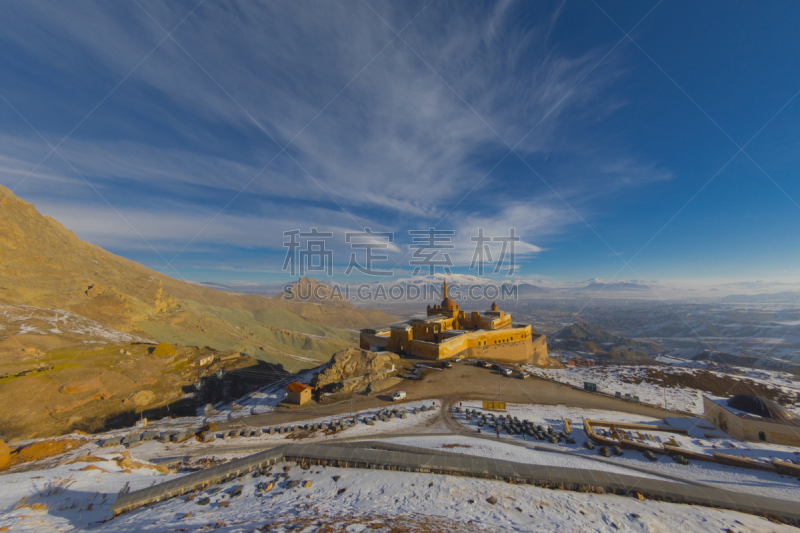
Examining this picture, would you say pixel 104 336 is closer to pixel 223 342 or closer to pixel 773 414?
pixel 223 342

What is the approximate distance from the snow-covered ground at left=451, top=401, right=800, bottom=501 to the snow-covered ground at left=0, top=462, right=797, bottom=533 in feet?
18.9

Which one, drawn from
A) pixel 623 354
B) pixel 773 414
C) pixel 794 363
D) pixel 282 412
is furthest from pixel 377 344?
pixel 794 363

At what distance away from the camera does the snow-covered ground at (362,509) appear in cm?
756

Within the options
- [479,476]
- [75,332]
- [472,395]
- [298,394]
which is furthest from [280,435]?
[75,332]

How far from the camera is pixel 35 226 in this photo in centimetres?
5722

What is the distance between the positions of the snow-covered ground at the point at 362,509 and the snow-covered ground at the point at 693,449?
5.76 metres

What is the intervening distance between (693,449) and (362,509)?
20794 millimetres

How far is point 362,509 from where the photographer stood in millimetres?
8414

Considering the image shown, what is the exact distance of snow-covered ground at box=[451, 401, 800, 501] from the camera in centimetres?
1254

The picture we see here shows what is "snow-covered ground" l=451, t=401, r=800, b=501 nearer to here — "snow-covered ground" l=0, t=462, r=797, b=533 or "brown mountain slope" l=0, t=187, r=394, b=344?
"snow-covered ground" l=0, t=462, r=797, b=533

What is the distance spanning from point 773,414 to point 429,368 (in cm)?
2640

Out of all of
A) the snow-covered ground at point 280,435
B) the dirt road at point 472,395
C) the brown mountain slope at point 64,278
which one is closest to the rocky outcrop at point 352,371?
the dirt road at point 472,395

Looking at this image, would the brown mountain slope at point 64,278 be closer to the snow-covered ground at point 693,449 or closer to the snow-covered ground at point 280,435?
the snow-covered ground at point 280,435

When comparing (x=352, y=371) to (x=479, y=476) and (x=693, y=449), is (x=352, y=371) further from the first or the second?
(x=693, y=449)
